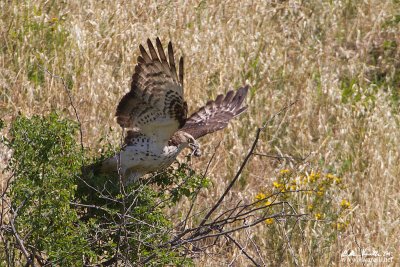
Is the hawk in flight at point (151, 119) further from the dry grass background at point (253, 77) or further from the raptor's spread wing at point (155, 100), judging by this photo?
the dry grass background at point (253, 77)

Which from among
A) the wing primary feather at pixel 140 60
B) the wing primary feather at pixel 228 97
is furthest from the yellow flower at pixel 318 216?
the wing primary feather at pixel 140 60

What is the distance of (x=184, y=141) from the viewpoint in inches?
239

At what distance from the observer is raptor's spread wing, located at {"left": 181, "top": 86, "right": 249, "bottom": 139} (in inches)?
263

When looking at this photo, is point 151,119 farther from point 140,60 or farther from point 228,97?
point 228,97

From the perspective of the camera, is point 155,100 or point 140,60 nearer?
point 140,60

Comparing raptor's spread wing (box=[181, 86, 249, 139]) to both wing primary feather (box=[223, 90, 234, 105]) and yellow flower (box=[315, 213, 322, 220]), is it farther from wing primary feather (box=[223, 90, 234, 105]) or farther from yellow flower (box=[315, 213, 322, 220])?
yellow flower (box=[315, 213, 322, 220])

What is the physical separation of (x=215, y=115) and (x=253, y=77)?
1728 mm

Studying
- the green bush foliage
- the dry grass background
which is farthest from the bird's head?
the green bush foliage

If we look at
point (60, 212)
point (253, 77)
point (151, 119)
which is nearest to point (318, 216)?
point (151, 119)

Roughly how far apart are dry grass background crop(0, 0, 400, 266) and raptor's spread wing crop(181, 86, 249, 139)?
57 cm

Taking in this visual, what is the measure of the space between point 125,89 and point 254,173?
4.07 ft

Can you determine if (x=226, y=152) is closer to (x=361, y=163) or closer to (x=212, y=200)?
(x=212, y=200)

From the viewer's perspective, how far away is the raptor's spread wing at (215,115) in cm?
668

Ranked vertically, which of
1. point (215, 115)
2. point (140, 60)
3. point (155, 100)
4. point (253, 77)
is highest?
point (140, 60)
